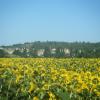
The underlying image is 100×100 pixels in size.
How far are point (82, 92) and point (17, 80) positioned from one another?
2.76m

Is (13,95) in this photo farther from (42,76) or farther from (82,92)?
(42,76)

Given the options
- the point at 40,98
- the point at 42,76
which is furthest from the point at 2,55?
the point at 40,98

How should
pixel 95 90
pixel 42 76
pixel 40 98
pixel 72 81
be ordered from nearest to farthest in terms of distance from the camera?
pixel 40 98, pixel 95 90, pixel 72 81, pixel 42 76

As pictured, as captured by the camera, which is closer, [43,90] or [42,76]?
[43,90]

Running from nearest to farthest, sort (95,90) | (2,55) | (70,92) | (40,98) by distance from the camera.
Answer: (40,98), (95,90), (70,92), (2,55)

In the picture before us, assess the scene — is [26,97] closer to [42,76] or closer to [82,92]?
[82,92]

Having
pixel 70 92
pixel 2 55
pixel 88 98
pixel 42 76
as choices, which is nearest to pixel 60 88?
pixel 70 92

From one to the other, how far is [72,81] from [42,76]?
293 cm

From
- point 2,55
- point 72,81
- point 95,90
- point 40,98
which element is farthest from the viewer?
point 2,55

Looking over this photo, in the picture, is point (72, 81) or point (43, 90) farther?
point (72, 81)

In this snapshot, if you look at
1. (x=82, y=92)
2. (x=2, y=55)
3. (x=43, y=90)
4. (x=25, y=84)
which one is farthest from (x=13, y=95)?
(x=2, y=55)

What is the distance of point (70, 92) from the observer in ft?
32.8

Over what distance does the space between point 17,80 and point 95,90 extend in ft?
10.6

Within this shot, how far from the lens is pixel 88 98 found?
9547 mm
